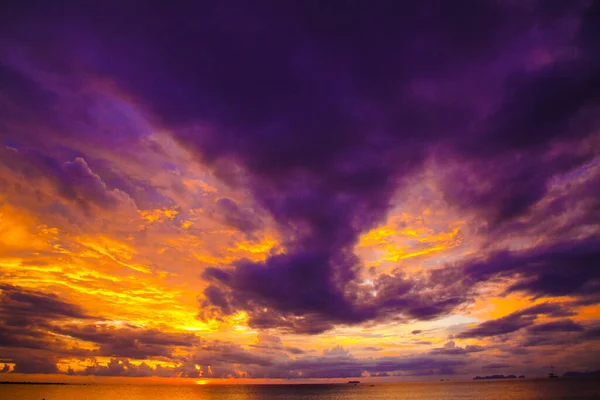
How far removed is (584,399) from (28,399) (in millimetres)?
280439

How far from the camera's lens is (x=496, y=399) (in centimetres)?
18650

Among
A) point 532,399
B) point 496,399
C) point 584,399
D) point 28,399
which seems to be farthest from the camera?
point 28,399

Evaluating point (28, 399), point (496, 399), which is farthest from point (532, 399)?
point (28, 399)

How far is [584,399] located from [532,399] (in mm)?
20575

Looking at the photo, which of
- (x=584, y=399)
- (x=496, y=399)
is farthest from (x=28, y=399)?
(x=584, y=399)

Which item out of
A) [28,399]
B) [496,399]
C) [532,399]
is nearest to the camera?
[532,399]

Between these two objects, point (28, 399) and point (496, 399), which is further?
point (28, 399)

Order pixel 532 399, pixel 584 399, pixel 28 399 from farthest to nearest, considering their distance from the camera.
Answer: pixel 28 399, pixel 532 399, pixel 584 399

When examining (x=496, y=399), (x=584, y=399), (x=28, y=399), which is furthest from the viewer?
(x=28, y=399)

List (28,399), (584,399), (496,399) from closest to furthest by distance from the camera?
1. (584,399)
2. (496,399)
3. (28,399)

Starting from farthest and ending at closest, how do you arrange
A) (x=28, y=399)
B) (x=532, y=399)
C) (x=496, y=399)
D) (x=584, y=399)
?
(x=28, y=399), (x=496, y=399), (x=532, y=399), (x=584, y=399)

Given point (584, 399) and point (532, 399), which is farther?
point (532, 399)

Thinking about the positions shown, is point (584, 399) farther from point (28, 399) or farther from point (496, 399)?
point (28, 399)

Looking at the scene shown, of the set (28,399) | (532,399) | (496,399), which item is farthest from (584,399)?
(28,399)
